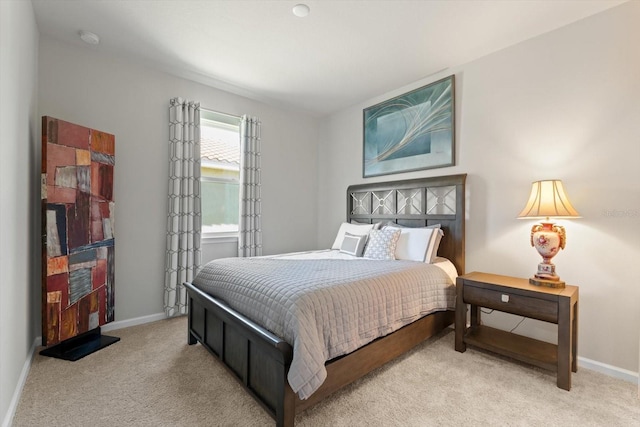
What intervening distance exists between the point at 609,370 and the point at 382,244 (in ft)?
6.22

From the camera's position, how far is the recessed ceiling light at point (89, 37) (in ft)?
8.19

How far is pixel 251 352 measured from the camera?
1.72 meters

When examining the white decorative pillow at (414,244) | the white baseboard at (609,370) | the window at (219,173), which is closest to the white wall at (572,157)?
the white baseboard at (609,370)

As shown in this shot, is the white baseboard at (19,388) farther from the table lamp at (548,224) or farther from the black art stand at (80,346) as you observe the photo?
the table lamp at (548,224)

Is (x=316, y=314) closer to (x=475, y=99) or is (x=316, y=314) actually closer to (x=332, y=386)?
(x=332, y=386)

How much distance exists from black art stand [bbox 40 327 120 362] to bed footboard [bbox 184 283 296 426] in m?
0.86

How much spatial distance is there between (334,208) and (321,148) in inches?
40.3

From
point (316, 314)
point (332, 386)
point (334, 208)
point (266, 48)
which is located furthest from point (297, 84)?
point (332, 386)

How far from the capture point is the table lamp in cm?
215

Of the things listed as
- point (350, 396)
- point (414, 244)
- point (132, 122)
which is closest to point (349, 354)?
point (350, 396)

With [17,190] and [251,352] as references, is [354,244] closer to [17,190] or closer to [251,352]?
[251,352]

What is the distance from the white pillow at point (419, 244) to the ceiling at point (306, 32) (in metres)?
1.75

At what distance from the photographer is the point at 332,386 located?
1674 millimetres

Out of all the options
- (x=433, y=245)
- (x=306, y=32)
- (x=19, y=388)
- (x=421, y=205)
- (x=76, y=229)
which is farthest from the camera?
(x=421, y=205)
